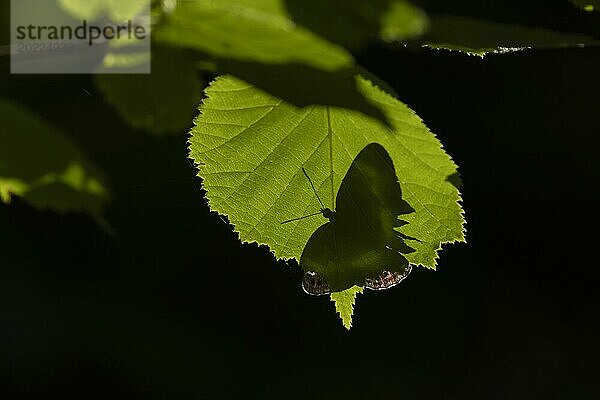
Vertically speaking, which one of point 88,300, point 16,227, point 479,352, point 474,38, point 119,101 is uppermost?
point 474,38

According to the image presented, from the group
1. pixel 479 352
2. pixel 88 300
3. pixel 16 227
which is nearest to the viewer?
pixel 16 227

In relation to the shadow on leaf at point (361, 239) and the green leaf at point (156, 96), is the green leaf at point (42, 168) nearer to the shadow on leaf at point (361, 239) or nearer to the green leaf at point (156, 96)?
the green leaf at point (156, 96)

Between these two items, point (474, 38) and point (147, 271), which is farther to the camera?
point (147, 271)

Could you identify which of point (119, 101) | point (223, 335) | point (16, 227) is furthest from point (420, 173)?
point (223, 335)

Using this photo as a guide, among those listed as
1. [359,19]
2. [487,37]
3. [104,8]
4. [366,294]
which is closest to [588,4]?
[487,37]

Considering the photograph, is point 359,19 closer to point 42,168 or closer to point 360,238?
point 360,238

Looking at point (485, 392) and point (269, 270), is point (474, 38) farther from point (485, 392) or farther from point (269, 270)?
point (485, 392)

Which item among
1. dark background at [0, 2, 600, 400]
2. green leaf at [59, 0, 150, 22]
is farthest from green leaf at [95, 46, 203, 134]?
dark background at [0, 2, 600, 400]
